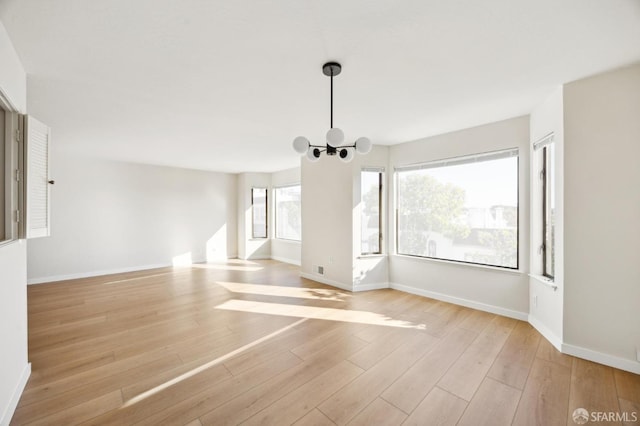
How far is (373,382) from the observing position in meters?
2.14

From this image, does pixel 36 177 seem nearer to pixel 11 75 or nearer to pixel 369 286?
pixel 11 75

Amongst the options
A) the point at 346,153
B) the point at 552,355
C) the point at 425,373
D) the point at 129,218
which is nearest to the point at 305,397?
the point at 425,373

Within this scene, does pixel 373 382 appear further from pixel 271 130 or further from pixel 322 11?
pixel 271 130

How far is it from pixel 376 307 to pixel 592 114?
3.14m

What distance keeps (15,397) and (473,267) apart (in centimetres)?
475

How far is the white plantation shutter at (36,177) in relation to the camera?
1897 mm

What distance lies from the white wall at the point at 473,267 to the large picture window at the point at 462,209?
0.10m

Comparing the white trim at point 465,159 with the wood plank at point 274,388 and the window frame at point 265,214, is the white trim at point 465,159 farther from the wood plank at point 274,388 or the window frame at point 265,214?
the window frame at point 265,214

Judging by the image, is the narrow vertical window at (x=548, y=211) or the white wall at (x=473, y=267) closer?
the narrow vertical window at (x=548, y=211)

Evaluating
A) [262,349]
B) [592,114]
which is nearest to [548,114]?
[592,114]

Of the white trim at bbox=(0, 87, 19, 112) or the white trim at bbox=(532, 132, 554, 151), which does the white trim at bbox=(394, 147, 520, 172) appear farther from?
the white trim at bbox=(0, 87, 19, 112)

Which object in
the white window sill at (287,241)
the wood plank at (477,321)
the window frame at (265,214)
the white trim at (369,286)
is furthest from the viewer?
the window frame at (265,214)

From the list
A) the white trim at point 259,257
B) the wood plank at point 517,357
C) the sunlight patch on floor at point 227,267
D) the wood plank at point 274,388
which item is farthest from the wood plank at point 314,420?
the white trim at point 259,257

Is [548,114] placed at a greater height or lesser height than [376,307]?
greater
